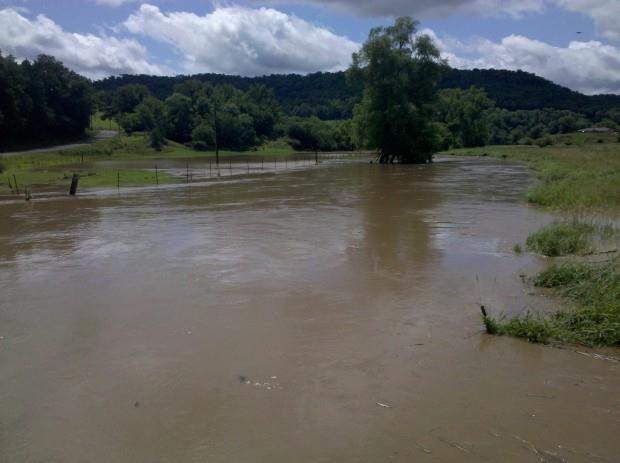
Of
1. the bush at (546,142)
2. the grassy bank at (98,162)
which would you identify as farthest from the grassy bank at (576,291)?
the bush at (546,142)

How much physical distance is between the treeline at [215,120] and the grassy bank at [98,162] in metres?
3.49

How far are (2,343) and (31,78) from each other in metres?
85.0

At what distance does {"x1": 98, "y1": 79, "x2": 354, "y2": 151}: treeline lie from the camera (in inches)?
3841

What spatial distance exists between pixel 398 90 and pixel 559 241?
139 ft

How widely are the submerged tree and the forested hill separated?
89.0 m

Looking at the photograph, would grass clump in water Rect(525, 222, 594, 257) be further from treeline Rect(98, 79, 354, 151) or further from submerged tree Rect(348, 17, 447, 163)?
treeline Rect(98, 79, 354, 151)

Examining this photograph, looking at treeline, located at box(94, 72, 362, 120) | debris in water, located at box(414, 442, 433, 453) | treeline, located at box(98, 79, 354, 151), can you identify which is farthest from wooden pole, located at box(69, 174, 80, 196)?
treeline, located at box(94, 72, 362, 120)

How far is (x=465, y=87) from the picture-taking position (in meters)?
150

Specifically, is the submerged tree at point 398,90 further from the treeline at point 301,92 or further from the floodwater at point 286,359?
the treeline at point 301,92

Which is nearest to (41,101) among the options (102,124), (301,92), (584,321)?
(102,124)

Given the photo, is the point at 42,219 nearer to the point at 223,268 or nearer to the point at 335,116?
the point at 223,268

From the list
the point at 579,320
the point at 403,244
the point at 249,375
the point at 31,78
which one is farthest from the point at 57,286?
the point at 31,78

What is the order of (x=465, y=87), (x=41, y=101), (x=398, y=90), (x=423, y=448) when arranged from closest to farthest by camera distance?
(x=423, y=448) < (x=398, y=90) < (x=41, y=101) < (x=465, y=87)

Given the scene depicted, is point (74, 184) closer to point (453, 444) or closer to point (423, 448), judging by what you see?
point (423, 448)
